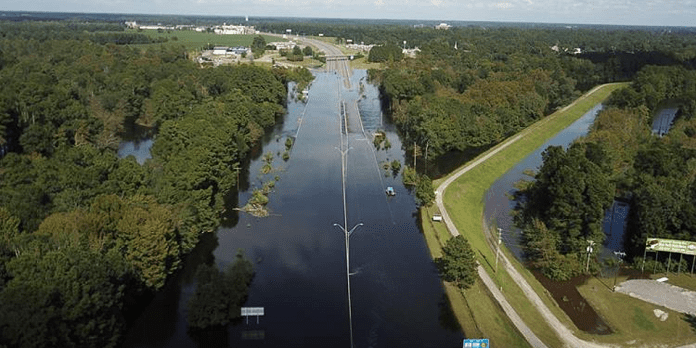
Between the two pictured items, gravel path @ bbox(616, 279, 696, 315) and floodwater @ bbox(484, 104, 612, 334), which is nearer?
floodwater @ bbox(484, 104, 612, 334)

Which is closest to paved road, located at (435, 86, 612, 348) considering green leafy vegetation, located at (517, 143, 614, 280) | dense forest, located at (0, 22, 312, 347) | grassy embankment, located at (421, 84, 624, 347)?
grassy embankment, located at (421, 84, 624, 347)

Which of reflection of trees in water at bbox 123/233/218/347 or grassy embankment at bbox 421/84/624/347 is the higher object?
grassy embankment at bbox 421/84/624/347

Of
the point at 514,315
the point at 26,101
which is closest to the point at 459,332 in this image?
the point at 514,315

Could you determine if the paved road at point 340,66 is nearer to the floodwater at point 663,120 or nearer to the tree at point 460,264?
the floodwater at point 663,120

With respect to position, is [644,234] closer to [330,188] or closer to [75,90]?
[330,188]

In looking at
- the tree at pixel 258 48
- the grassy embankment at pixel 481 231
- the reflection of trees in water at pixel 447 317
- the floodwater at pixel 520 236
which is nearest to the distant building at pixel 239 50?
the tree at pixel 258 48

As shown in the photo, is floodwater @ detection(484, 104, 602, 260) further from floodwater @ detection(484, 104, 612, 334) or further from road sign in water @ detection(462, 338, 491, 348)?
road sign in water @ detection(462, 338, 491, 348)
